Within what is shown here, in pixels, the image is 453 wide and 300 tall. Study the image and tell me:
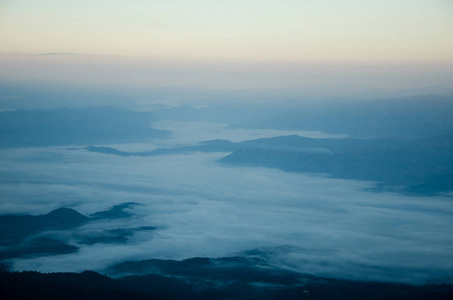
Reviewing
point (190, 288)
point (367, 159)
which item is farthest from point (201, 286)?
point (367, 159)

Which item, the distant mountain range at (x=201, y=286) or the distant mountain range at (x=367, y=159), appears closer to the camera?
the distant mountain range at (x=201, y=286)

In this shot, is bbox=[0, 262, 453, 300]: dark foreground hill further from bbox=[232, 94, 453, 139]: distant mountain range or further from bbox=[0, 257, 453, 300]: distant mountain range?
bbox=[232, 94, 453, 139]: distant mountain range

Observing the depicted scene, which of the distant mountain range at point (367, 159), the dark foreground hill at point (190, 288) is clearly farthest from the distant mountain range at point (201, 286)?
the distant mountain range at point (367, 159)

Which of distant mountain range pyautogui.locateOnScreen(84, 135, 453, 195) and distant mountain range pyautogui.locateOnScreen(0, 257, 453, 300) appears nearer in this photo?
distant mountain range pyautogui.locateOnScreen(0, 257, 453, 300)

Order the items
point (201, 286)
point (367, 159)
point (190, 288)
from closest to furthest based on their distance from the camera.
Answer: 1. point (190, 288)
2. point (201, 286)
3. point (367, 159)

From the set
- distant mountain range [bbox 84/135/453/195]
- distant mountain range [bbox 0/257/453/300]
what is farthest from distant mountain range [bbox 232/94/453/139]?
distant mountain range [bbox 0/257/453/300]

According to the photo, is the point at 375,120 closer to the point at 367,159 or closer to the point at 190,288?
the point at 367,159

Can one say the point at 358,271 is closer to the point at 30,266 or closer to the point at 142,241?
the point at 142,241

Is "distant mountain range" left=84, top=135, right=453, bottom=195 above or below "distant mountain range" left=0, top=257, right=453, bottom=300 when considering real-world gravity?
above

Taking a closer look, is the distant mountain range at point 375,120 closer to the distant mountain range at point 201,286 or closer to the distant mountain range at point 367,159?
the distant mountain range at point 367,159

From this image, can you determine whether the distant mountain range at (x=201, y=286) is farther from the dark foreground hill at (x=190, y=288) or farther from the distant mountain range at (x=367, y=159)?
the distant mountain range at (x=367, y=159)

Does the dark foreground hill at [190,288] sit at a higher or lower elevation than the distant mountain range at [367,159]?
lower
